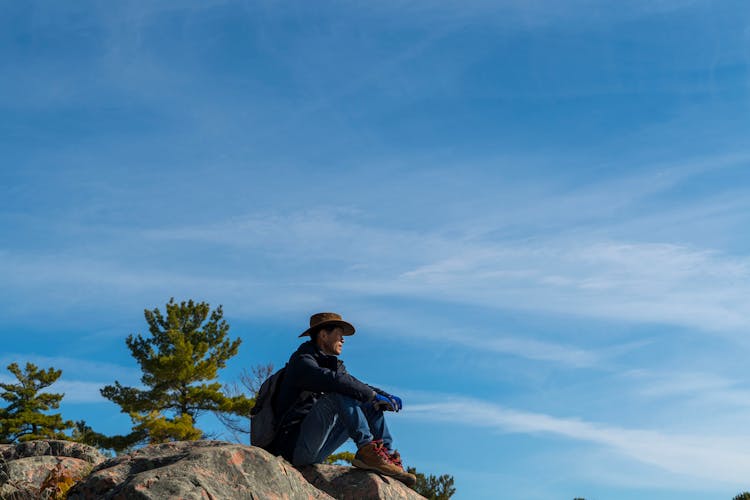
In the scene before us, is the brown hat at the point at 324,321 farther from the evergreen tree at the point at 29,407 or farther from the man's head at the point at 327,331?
the evergreen tree at the point at 29,407

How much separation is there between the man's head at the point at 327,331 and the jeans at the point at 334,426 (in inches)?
29.4

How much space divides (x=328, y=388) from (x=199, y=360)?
28207mm

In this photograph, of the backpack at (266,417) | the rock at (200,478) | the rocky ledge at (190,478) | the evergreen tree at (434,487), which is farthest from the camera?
the evergreen tree at (434,487)

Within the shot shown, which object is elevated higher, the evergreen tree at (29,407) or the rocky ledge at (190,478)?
the evergreen tree at (29,407)

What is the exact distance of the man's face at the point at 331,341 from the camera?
9.14 m

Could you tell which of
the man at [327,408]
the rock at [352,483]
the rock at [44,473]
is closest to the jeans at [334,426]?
the man at [327,408]

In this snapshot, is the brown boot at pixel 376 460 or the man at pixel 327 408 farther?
the brown boot at pixel 376 460

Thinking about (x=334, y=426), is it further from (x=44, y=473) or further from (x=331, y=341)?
(x=44, y=473)

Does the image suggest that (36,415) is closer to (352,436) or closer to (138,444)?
(138,444)

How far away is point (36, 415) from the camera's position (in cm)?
4306

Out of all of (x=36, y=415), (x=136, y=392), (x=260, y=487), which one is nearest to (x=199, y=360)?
(x=136, y=392)

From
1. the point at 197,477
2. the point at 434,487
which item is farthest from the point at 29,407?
the point at 197,477

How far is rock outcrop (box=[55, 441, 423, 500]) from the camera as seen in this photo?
611 centimetres

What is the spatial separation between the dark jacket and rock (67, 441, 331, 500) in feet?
3.85
